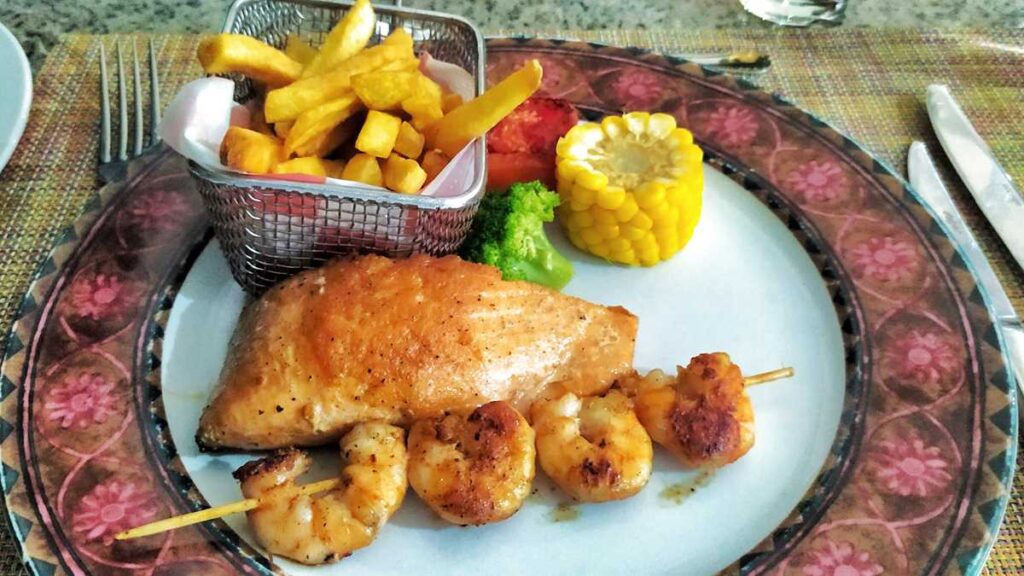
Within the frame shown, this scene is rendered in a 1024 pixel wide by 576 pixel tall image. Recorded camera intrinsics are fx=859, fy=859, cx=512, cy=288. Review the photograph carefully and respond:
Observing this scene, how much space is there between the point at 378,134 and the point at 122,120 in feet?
5.16

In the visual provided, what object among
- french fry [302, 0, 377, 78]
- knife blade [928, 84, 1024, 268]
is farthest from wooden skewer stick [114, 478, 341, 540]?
knife blade [928, 84, 1024, 268]

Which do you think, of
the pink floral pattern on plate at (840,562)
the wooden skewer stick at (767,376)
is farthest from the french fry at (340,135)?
the pink floral pattern on plate at (840,562)

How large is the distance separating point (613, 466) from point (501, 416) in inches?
13.4

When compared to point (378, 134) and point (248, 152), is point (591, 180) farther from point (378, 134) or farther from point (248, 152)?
point (248, 152)

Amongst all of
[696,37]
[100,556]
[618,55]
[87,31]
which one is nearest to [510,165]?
[618,55]

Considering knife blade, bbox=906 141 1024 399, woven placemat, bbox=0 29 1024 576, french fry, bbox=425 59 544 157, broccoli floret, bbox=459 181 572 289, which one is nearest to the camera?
french fry, bbox=425 59 544 157

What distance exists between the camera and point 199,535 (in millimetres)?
2334

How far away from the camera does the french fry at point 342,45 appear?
2.84 m

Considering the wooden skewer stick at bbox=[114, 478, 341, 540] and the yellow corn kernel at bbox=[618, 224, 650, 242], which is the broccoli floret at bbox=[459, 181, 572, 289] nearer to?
the yellow corn kernel at bbox=[618, 224, 650, 242]

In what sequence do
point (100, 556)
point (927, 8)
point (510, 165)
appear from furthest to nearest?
point (927, 8)
point (510, 165)
point (100, 556)

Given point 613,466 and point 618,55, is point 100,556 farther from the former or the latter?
point 618,55

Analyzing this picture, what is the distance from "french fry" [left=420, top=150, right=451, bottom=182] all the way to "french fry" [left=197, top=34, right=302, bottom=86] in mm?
542

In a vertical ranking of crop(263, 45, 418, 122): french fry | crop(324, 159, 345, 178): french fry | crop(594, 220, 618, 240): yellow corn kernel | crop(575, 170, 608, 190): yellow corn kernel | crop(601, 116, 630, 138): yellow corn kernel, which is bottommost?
crop(594, 220, 618, 240): yellow corn kernel

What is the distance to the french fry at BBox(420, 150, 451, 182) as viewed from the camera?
2.73 m
